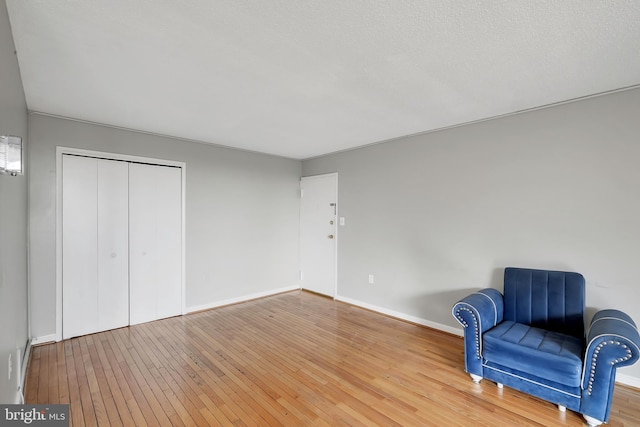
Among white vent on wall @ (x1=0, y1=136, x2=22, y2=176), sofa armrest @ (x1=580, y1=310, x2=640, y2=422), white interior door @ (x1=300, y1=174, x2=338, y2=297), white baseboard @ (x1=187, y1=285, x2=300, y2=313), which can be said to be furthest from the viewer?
white interior door @ (x1=300, y1=174, x2=338, y2=297)

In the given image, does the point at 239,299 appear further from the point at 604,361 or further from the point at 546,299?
the point at 604,361

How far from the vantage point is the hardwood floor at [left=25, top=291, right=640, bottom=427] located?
1.98 meters

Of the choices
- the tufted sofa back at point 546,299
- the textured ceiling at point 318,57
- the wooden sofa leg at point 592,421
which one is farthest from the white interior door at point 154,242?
the wooden sofa leg at point 592,421

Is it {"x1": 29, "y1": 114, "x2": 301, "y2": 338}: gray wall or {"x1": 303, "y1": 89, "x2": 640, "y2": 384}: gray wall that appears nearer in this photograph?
{"x1": 303, "y1": 89, "x2": 640, "y2": 384}: gray wall

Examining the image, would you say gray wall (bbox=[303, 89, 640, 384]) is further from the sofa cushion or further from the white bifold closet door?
the white bifold closet door

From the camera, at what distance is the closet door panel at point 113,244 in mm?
3342

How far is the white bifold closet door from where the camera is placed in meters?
3.17

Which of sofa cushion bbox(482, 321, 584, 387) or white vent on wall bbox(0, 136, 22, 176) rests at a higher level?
white vent on wall bbox(0, 136, 22, 176)

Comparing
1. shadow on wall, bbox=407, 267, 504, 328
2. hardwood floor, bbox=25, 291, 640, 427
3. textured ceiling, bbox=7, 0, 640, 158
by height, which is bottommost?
hardwood floor, bbox=25, 291, 640, 427

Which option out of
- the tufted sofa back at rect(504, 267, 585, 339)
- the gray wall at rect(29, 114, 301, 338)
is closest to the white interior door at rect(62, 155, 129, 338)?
the gray wall at rect(29, 114, 301, 338)

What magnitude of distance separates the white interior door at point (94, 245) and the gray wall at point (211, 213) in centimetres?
13

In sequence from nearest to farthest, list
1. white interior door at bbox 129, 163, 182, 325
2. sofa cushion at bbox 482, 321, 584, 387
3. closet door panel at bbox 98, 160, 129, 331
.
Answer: sofa cushion at bbox 482, 321, 584, 387 → closet door panel at bbox 98, 160, 129, 331 → white interior door at bbox 129, 163, 182, 325

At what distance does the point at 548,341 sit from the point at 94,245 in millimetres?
4604

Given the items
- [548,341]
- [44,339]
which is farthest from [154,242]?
[548,341]
